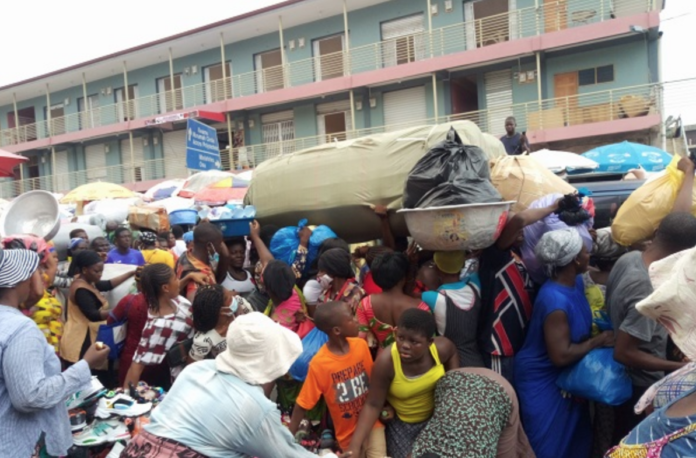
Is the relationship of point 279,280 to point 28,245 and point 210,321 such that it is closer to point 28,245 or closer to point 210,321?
point 210,321

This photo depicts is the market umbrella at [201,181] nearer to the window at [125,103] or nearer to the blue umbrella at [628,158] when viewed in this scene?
the blue umbrella at [628,158]

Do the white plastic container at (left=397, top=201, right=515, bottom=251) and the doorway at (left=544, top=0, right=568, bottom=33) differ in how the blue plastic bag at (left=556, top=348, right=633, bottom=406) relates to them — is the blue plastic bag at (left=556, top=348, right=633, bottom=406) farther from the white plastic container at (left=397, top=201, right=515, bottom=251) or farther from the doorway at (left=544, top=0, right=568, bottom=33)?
the doorway at (left=544, top=0, right=568, bottom=33)

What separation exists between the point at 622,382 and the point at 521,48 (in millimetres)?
14019

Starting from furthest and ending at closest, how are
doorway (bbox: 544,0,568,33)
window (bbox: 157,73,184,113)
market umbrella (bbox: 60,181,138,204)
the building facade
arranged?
window (bbox: 157,73,184,113) < doorway (bbox: 544,0,568,33) < the building facade < market umbrella (bbox: 60,181,138,204)

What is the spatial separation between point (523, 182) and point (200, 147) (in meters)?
8.11

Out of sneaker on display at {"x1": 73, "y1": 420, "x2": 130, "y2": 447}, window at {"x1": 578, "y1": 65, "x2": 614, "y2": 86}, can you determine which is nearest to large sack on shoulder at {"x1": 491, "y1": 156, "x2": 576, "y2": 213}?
sneaker on display at {"x1": 73, "y1": 420, "x2": 130, "y2": 447}

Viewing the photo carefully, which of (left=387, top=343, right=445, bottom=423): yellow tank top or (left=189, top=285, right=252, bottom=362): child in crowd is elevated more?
(left=189, top=285, right=252, bottom=362): child in crowd

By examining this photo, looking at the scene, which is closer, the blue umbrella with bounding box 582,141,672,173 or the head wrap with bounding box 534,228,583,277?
the head wrap with bounding box 534,228,583,277

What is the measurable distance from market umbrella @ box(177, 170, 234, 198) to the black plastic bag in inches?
345

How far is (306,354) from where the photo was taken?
3.48m

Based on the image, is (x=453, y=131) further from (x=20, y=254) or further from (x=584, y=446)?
(x=20, y=254)

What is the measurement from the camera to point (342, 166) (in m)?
4.18

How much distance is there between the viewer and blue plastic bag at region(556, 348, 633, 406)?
2973mm

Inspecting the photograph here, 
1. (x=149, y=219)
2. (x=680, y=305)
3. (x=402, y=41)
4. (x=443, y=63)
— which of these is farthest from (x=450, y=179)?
(x=402, y=41)
